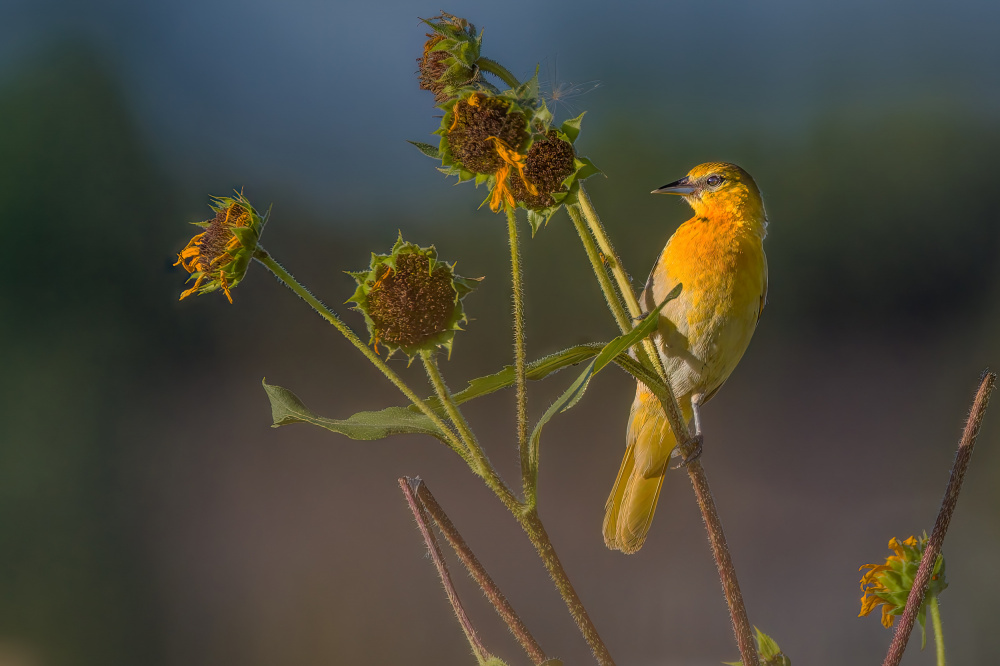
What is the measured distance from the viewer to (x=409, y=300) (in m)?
0.50

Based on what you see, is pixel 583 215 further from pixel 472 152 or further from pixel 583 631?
pixel 583 631

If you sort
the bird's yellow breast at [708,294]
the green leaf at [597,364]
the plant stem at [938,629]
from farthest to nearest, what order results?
the bird's yellow breast at [708,294] → the plant stem at [938,629] → the green leaf at [597,364]

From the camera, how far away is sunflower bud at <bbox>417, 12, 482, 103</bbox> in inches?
21.7

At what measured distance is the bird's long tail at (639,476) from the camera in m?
0.99

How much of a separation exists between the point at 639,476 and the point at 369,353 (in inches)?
25.3

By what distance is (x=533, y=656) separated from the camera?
544mm

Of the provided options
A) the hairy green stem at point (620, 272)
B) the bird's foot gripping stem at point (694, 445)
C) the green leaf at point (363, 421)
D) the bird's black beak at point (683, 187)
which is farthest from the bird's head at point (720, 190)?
the green leaf at point (363, 421)

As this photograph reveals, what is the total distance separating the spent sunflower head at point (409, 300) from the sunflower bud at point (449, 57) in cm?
12

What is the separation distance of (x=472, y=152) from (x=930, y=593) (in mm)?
546

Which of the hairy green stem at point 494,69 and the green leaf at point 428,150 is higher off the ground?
the hairy green stem at point 494,69

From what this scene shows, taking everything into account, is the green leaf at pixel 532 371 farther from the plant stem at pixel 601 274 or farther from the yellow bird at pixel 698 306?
the yellow bird at pixel 698 306

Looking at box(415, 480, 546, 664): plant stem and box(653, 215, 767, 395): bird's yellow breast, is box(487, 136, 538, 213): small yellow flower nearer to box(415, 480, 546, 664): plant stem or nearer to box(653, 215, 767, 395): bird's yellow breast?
box(415, 480, 546, 664): plant stem

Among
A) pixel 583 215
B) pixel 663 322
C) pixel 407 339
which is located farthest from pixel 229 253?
pixel 663 322

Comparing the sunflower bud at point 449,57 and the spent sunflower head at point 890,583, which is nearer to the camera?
the sunflower bud at point 449,57
